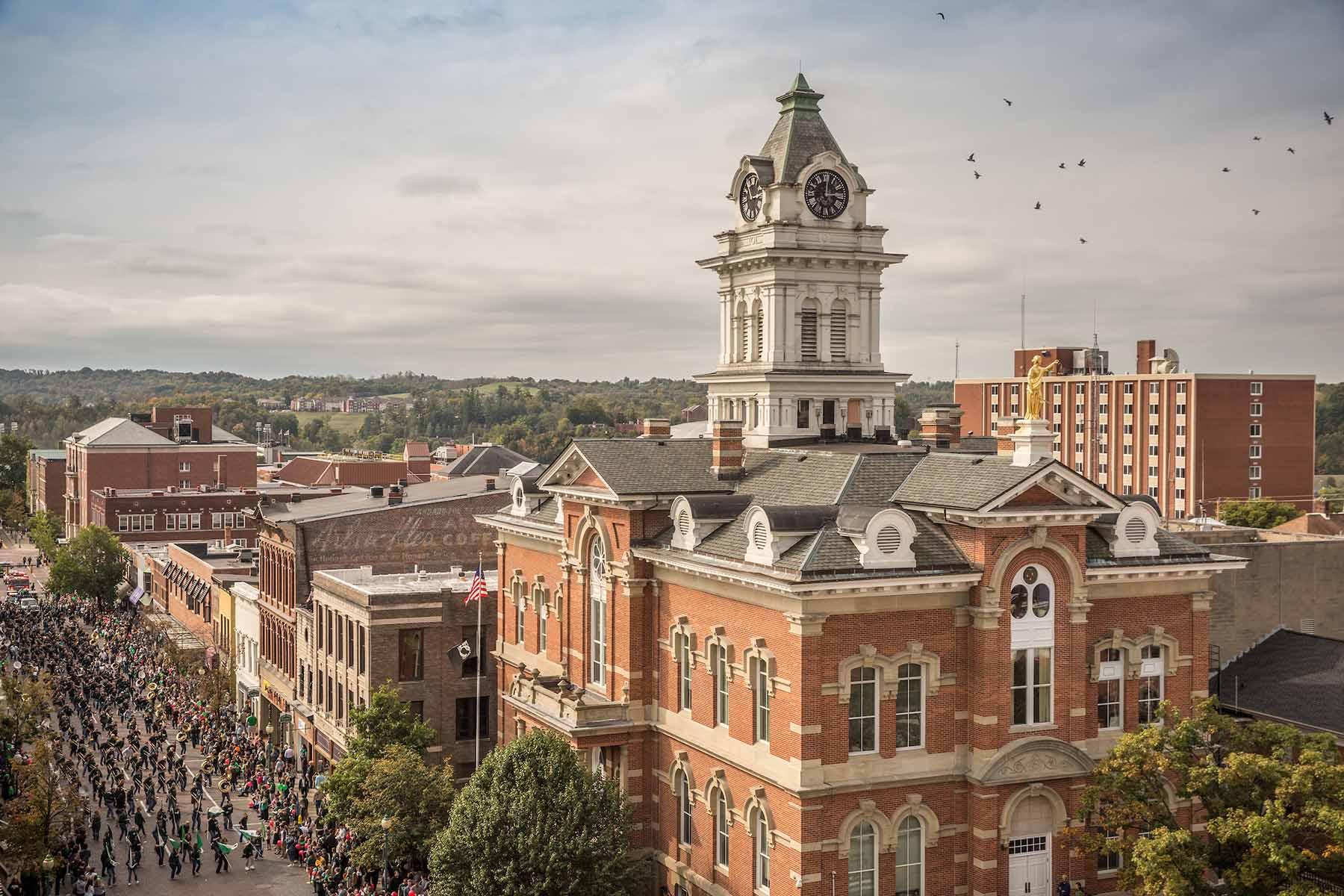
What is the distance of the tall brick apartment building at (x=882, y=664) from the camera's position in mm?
38750

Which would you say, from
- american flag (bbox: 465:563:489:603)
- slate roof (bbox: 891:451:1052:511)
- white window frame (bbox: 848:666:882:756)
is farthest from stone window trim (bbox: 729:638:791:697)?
american flag (bbox: 465:563:489:603)

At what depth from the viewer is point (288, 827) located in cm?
5956

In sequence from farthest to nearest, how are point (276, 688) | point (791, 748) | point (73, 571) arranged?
point (73, 571) → point (276, 688) → point (791, 748)

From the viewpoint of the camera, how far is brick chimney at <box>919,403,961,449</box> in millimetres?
55469

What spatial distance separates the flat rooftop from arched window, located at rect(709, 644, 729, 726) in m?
21.0

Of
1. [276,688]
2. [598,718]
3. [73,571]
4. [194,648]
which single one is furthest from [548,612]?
[73,571]

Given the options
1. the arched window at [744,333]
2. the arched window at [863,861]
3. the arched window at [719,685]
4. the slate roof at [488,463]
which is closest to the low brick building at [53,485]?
the slate roof at [488,463]

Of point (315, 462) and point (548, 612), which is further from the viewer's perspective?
point (315, 462)

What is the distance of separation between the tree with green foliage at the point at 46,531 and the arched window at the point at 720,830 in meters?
97.0

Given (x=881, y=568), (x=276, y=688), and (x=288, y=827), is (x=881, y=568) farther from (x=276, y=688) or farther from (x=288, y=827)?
(x=276, y=688)

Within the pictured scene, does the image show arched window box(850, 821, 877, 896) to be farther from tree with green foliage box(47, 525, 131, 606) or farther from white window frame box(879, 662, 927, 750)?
tree with green foliage box(47, 525, 131, 606)

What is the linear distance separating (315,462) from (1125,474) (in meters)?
96.8

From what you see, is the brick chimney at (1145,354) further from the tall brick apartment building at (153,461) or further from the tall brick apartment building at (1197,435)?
the tall brick apartment building at (153,461)

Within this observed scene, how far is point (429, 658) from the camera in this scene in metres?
62.2
